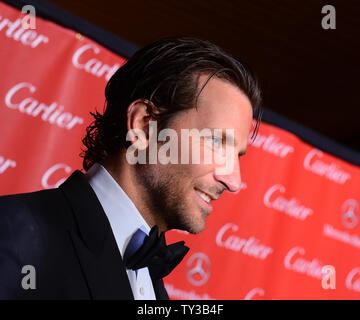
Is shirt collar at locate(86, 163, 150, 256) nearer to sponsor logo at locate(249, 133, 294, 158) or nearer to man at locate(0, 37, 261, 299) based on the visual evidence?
man at locate(0, 37, 261, 299)

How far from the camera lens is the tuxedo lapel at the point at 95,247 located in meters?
0.97

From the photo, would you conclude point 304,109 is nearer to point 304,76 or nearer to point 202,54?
point 304,76

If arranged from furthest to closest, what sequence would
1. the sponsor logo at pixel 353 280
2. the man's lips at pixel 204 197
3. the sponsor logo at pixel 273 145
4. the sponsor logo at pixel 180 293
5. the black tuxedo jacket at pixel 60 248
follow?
the sponsor logo at pixel 353 280 < the sponsor logo at pixel 273 145 < the sponsor logo at pixel 180 293 < the man's lips at pixel 204 197 < the black tuxedo jacket at pixel 60 248

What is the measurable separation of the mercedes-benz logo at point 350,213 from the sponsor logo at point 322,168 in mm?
132

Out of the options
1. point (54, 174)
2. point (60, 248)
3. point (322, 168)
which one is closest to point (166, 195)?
point (60, 248)

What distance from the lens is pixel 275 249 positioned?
8.78 feet

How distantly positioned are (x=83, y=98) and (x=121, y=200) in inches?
40.7

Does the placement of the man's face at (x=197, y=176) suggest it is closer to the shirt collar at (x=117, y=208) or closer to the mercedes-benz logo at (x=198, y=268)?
the shirt collar at (x=117, y=208)

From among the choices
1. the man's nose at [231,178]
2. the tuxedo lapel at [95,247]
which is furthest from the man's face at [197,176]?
the tuxedo lapel at [95,247]

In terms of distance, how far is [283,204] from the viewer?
273 cm

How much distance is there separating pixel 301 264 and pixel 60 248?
1.99 m

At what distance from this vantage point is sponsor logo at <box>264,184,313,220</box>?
2693mm

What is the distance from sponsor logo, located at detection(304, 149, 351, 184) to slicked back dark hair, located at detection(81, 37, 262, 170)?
5.21ft
